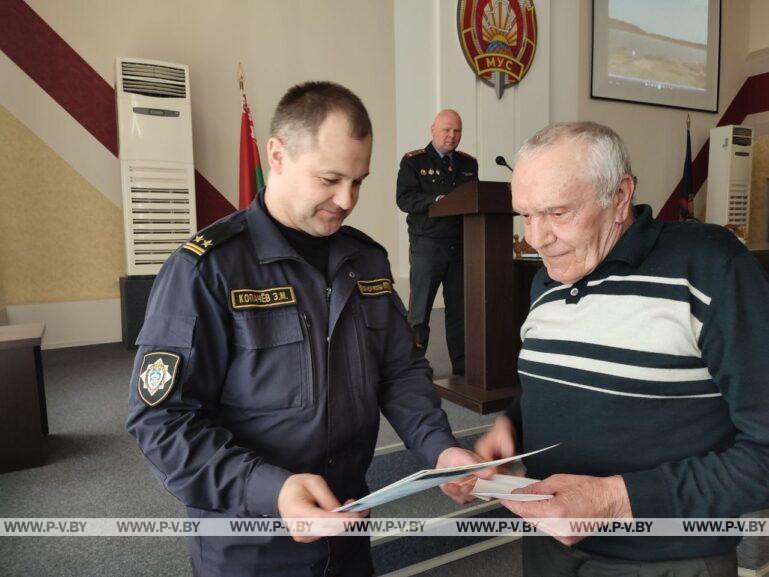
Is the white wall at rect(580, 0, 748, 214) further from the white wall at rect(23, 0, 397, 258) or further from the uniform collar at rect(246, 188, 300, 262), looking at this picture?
the uniform collar at rect(246, 188, 300, 262)

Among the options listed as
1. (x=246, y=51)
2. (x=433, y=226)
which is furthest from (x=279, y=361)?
(x=246, y=51)

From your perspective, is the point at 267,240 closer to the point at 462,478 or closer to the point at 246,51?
the point at 462,478

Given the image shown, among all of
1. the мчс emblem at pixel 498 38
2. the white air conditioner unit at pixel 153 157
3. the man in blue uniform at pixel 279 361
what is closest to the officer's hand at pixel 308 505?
the man in blue uniform at pixel 279 361

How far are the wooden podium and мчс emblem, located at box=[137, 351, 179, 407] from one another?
166 centimetres

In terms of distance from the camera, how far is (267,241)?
3.17 ft

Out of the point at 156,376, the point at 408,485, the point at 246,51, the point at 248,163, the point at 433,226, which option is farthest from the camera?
the point at 246,51

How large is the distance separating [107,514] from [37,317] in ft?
9.59

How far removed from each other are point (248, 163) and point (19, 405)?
2677 mm

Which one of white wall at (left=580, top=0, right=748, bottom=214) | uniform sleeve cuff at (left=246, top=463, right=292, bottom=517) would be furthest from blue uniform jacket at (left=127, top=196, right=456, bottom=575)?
white wall at (left=580, top=0, right=748, bottom=214)

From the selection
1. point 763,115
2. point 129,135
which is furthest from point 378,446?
point 763,115

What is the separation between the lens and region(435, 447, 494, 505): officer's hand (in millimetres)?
879

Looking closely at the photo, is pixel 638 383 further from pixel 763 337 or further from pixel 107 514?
pixel 107 514

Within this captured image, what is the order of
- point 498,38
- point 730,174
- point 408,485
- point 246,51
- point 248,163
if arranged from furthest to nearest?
point 730,174 < point 498,38 < point 246,51 < point 248,163 < point 408,485

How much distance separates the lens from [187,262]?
2.93 ft
